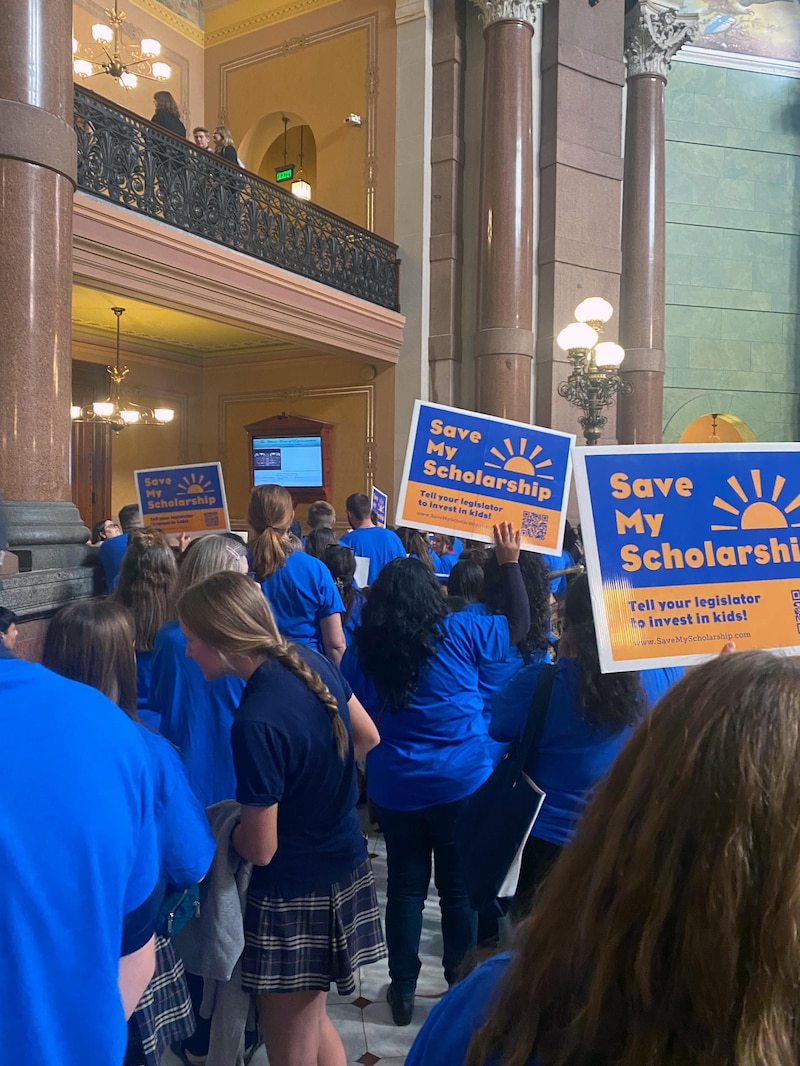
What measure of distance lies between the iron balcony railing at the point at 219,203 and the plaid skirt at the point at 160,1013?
7378 mm

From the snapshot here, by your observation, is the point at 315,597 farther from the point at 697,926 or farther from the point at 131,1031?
the point at 697,926

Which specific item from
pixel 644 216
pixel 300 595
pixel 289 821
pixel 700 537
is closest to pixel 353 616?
pixel 300 595

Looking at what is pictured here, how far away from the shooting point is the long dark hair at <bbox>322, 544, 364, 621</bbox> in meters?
5.02

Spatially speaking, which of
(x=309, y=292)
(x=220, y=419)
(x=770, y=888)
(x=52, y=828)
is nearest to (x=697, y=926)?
(x=770, y=888)

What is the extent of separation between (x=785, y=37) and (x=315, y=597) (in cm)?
1621

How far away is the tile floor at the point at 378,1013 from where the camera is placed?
288 centimetres

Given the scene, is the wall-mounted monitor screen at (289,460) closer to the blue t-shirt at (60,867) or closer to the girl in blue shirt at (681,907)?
the blue t-shirt at (60,867)

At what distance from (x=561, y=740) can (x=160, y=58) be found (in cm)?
1394

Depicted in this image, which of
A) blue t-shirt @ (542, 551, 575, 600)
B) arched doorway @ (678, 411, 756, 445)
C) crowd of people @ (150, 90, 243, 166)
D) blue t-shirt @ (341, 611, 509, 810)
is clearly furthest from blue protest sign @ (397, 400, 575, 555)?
arched doorway @ (678, 411, 756, 445)

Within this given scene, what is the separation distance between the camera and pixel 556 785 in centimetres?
236

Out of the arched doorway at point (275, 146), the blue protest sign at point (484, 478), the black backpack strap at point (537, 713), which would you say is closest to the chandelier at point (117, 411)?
the arched doorway at point (275, 146)

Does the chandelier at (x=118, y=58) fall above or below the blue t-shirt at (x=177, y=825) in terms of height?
above

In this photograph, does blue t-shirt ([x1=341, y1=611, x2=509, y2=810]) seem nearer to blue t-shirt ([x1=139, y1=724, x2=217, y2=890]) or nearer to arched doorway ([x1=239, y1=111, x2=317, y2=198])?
blue t-shirt ([x1=139, y1=724, x2=217, y2=890])

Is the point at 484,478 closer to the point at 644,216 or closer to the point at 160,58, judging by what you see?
the point at 644,216
